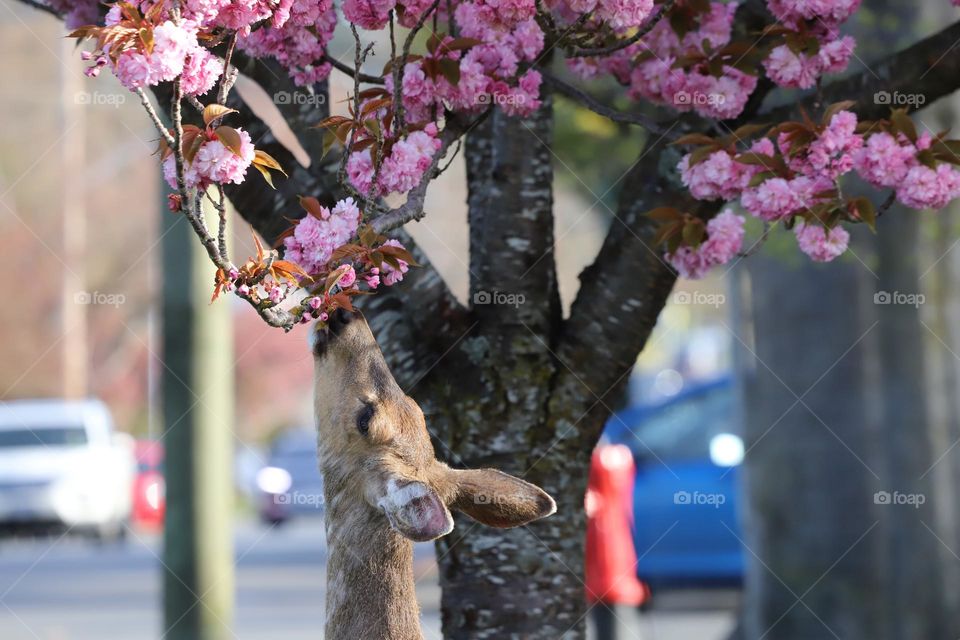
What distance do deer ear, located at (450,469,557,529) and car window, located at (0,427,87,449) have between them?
20270 millimetres

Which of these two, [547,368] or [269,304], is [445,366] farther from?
[269,304]

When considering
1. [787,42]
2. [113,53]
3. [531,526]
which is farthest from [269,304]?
[787,42]

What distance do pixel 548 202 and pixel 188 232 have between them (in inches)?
120

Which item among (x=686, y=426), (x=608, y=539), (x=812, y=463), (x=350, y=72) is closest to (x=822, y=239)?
Result: (x=350, y=72)

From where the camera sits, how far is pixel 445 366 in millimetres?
4562

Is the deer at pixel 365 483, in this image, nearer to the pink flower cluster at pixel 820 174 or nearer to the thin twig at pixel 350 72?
the thin twig at pixel 350 72

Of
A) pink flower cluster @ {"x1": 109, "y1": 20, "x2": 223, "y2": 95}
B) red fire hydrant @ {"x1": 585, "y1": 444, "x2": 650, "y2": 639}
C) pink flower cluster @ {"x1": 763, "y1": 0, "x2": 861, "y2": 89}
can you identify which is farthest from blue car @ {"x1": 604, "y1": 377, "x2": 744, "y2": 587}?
pink flower cluster @ {"x1": 109, "y1": 20, "x2": 223, "y2": 95}

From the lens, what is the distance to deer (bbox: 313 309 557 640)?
3.71 meters

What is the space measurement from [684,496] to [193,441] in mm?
5304

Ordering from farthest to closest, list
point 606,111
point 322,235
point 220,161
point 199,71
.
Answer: point 606,111
point 322,235
point 220,161
point 199,71

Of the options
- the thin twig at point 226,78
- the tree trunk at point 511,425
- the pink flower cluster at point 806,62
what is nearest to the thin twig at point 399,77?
the thin twig at point 226,78

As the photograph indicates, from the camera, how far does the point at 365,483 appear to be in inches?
144

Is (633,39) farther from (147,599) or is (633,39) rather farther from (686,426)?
(147,599)

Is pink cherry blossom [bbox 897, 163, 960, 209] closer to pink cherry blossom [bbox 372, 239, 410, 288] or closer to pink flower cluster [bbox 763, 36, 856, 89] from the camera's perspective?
pink flower cluster [bbox 763, 36, 856, 89]
